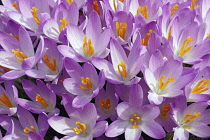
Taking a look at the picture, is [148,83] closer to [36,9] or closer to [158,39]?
[158,39]

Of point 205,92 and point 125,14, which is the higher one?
point 125,14

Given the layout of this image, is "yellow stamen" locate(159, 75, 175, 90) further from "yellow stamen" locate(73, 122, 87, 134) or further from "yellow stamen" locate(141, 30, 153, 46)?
"yellow stamen" locate(73, 122, 87, 134)

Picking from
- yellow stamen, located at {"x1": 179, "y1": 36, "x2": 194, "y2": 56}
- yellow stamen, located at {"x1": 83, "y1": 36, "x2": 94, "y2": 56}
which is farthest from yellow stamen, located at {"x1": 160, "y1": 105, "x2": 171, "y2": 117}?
yellow stamen, located at {"x1": 83, "y1": 36, "x2": 94, "y2": 56}

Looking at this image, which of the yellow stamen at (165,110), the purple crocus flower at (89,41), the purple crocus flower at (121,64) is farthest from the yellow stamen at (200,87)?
the purple crocus flower at (89,41)

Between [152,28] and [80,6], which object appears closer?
[152,28]

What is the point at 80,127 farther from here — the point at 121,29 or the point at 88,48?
the point at 121,29

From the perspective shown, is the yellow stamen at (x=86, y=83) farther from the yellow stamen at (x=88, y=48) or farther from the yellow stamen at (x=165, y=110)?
the yellow stamen at (x=165, y=110)

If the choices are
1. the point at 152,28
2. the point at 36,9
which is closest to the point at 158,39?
the point at 152,28
